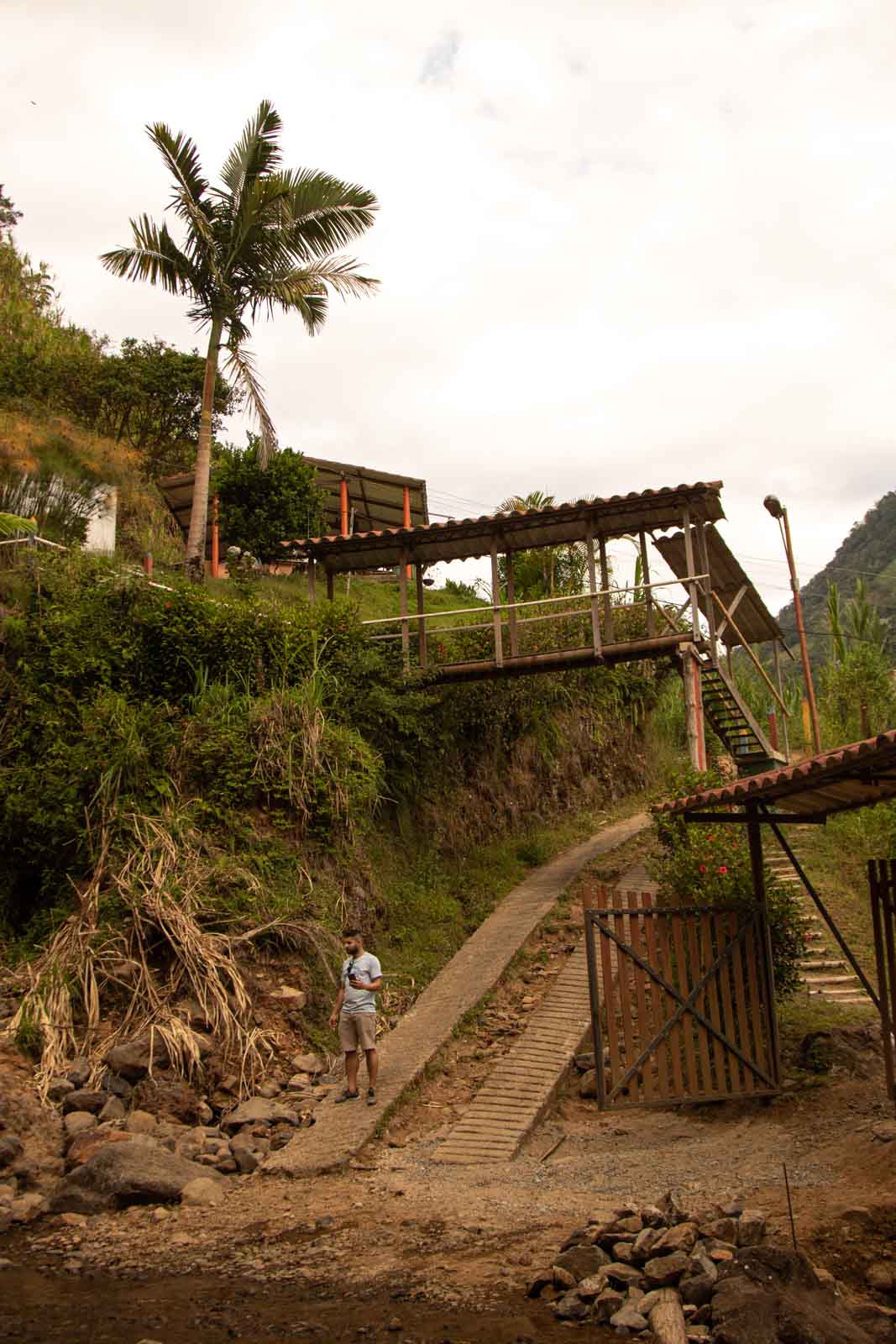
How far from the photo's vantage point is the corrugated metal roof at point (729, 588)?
54.0ft

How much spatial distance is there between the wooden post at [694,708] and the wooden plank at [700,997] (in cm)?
621

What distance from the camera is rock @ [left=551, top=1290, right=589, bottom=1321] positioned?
213 inches

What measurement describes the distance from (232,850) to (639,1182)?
18.4 feet

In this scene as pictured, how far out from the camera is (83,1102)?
873cm

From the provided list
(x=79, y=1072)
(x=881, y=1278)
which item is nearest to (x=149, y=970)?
(x=79, y=1072)

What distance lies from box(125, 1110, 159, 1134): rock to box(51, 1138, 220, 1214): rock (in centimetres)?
87

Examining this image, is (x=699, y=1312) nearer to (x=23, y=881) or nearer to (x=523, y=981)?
(x=523, y=981)

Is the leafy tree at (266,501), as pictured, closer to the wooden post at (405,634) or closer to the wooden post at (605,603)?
the wooden post at (405,634)

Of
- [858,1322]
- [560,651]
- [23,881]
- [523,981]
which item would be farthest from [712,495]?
[858,1322]

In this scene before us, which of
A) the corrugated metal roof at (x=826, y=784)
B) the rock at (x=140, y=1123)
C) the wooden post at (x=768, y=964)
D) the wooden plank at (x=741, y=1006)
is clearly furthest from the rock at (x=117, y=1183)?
the corrugated metal roof at (x=826, y=784)

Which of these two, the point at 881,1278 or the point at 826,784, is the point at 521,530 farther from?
the point at 881,1278

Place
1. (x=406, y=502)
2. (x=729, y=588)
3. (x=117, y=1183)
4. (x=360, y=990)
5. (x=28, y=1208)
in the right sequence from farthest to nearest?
1. (x=406, y=502)
2. (x=729, y=588)
3. (x=360, y=990)
4. (x=117, y=1183)
5. (x=28, y=1208)

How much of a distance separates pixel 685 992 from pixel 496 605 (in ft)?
26.4

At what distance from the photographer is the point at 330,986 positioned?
36.0 feet
